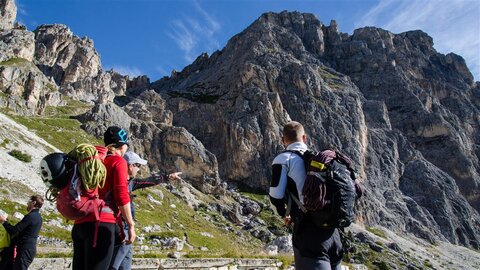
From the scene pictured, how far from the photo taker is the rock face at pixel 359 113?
411 feet

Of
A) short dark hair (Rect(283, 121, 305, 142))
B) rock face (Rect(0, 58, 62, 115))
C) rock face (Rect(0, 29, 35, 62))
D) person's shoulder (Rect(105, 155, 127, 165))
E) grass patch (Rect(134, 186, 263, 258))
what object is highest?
rock face (Rect(0, 29, 35, 62))

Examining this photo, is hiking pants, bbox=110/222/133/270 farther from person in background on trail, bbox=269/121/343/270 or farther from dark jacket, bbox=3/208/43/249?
dark jacket, bbox=3/208/43/249

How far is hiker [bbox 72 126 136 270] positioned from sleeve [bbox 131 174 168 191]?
4.74 feet

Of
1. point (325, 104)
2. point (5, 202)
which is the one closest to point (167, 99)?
point (325, 104)

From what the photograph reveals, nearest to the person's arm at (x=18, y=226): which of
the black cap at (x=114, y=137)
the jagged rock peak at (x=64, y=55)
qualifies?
the black cap at (x=114, y=137)

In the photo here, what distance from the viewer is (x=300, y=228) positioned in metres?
4.96

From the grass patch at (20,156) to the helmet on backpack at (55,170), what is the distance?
119ft

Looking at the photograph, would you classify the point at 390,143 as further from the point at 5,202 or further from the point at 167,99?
the point at 5,202

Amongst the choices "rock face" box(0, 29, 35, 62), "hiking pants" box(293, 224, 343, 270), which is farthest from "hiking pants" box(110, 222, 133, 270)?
"rock face" box(0, 29, 35, 62)

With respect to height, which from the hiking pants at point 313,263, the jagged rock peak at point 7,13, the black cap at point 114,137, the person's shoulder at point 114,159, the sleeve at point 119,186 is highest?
the jagged rock peak at point 7,13

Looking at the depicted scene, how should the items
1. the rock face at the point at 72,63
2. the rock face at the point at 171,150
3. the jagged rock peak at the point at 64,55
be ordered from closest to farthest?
the rock face at the point at 171,150, the rock face at the point at 72,63, the jagged rock peak at the point at 64,55

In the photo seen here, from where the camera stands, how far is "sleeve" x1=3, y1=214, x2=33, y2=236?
764 cm

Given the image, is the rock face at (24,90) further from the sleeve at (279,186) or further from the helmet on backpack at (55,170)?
the sleeve at (279,186)

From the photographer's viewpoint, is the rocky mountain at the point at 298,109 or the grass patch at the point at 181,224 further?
the rocky mountain at the point at 298,109
